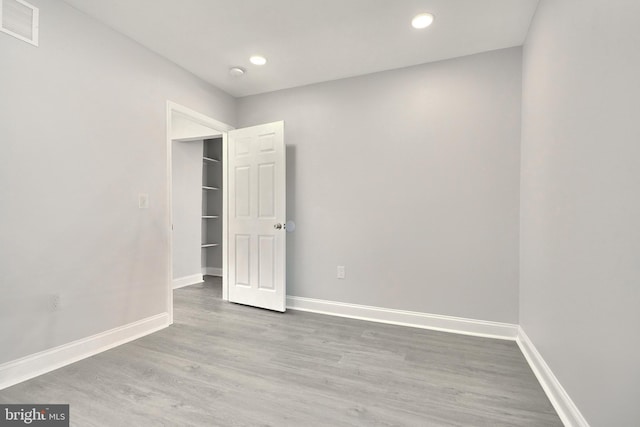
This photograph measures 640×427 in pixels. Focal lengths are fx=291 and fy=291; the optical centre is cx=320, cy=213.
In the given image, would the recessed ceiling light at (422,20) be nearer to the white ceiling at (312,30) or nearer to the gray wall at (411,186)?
the white ceiling at (312,30)

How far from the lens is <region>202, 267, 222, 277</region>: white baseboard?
5.21 m

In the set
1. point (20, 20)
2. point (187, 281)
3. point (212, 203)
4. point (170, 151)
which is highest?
point (20, 20)

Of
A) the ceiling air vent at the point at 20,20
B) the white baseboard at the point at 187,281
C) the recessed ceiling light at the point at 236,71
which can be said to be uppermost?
the recessed ceiling light at the point at 236,71

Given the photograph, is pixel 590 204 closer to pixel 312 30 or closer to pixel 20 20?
pixel 312 30

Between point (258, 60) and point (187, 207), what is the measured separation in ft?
9.27

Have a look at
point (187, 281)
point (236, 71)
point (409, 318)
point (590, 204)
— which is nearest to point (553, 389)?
point (590, 204)

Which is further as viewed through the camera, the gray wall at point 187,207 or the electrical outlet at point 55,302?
the gray wall at point 187,207

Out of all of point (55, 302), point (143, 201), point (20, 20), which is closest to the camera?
point (20, 20)

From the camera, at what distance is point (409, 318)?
9.57 ft

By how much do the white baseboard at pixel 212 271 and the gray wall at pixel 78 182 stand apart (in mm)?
2380

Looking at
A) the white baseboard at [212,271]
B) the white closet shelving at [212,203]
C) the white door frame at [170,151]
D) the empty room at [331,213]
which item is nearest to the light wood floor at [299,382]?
the empty room at [331,213]

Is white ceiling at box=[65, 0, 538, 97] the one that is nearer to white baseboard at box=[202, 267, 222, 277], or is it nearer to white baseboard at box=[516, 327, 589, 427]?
white baseboard at box=[516, 327, 589, 427]

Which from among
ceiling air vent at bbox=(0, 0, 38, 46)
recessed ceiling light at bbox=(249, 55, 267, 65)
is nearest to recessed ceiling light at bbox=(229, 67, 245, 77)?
recessed ceiling light at bbox=(249, 55, 267, 65)

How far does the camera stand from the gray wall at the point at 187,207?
15.0 feet
